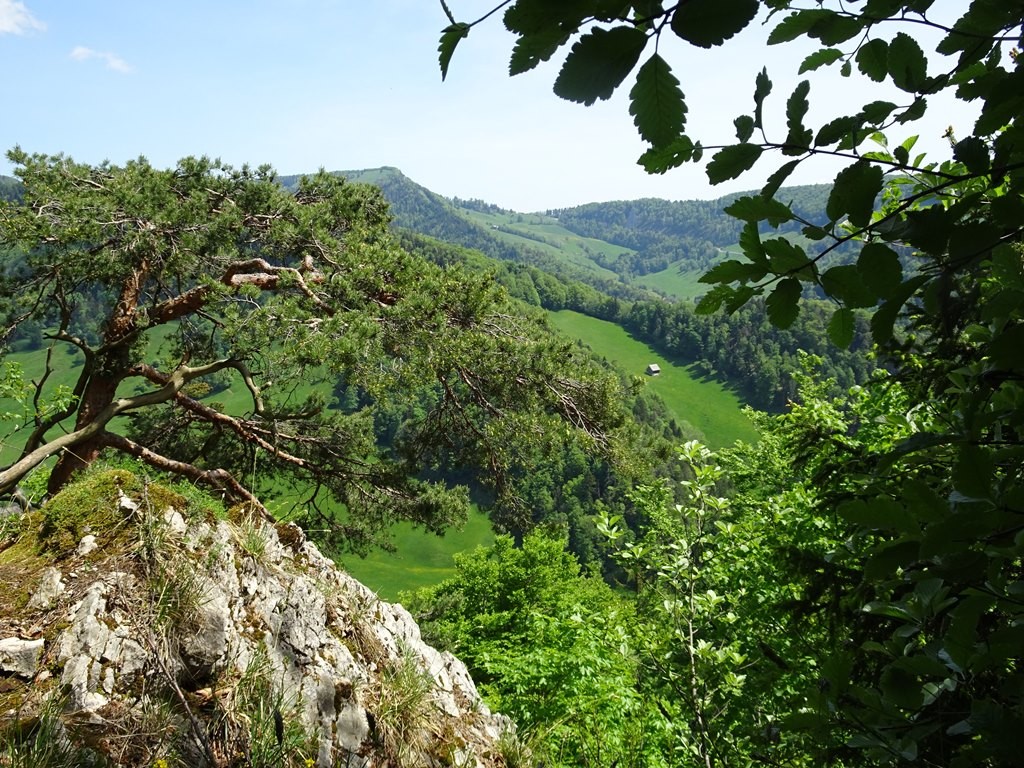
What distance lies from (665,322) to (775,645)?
148 meters

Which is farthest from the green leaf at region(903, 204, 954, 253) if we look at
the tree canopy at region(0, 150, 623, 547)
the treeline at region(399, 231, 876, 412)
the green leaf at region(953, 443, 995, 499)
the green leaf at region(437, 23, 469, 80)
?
the treeline at region(399, 231, 876, 412)

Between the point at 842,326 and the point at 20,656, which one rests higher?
the point at 842,326

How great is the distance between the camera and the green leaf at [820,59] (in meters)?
1.21

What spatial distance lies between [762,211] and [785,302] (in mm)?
182

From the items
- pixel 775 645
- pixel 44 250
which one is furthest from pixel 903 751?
pixel 44 250

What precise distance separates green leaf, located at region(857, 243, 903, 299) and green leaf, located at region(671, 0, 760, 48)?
42 centimetres

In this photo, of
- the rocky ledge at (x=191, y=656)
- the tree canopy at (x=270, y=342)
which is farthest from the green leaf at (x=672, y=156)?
the tree canopy at (x=270, y=342)

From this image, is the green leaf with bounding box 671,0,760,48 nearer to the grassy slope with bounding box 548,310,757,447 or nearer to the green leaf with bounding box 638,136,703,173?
the green leaf with bounding box 638,136,703,173

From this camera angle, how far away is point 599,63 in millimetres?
783

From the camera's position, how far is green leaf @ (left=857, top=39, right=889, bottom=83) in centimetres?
115

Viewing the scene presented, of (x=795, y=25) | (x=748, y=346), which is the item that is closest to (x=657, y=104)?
(x=795, y=25)

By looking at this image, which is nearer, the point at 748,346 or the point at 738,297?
the point at 738,297

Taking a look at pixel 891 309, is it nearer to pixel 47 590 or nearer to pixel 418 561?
pixel 47 590

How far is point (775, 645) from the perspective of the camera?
7.62 m
